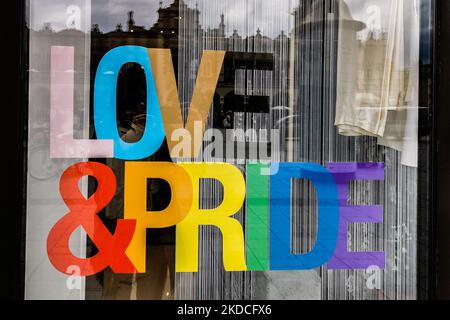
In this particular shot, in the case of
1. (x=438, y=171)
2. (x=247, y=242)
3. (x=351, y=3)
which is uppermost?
(x=351, y=3)

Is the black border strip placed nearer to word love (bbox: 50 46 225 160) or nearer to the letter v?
word love (bbox: 50 46 225 160)

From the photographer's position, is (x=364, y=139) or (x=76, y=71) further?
(x=364, y=139)

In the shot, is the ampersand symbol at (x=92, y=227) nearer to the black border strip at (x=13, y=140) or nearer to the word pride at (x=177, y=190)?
the word pride at (x=177, y=190)

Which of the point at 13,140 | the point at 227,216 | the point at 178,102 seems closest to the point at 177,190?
the point at 227,216

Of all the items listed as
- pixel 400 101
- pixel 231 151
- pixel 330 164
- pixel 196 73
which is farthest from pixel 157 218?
pixel 400 101

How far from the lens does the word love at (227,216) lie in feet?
9.75

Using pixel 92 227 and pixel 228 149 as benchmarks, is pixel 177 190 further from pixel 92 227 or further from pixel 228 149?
pixel 92 227

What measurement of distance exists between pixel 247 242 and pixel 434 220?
3.66 feet

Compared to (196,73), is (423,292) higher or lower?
lower

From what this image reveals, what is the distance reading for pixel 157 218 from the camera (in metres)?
2.99

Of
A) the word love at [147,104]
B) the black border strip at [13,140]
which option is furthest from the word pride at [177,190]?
the black border strip at [13,140]

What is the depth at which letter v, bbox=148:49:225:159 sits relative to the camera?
3.01m

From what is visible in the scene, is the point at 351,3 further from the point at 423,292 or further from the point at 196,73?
the point at 423,292

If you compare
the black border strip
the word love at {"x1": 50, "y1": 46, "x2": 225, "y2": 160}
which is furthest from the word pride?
the black border strip
